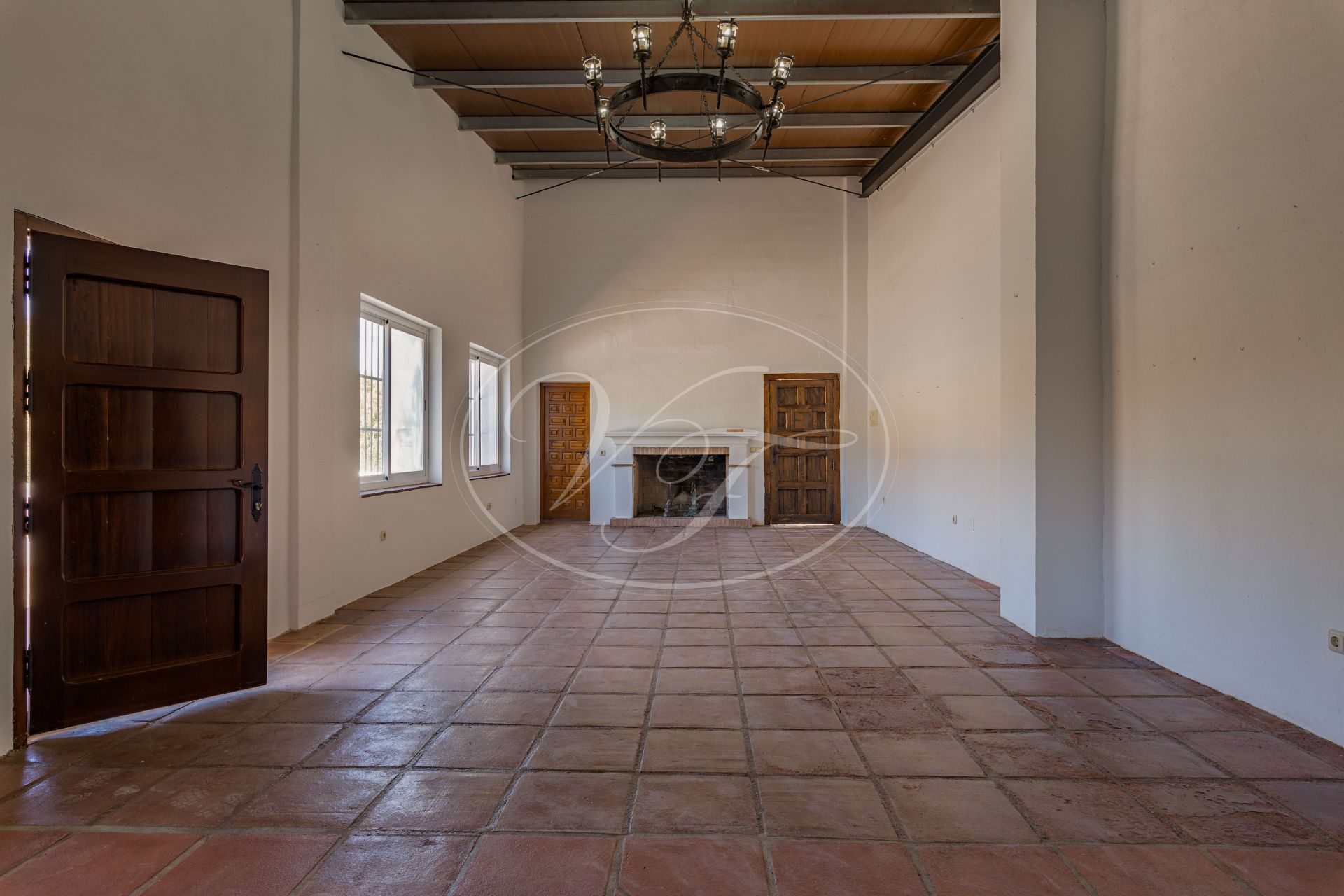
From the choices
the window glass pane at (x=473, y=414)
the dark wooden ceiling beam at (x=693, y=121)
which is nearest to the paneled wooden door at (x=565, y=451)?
the window glass pane at (x=473, y=414)

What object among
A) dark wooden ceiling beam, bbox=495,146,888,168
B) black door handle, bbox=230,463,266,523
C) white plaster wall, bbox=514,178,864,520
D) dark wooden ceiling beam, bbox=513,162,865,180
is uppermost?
dark wooden ceiling beam, bbox=513,162,865,180

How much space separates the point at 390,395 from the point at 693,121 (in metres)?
3.82

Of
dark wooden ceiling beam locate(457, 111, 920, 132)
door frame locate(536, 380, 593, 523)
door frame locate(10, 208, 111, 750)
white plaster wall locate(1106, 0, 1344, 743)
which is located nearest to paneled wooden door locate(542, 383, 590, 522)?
door frame locate(536, 380, 593, 523)

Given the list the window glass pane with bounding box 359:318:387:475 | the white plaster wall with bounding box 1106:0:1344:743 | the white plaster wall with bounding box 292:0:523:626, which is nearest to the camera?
the white plaster wall with bounding box 1106:0:1344:743

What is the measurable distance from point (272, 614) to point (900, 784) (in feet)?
10.7

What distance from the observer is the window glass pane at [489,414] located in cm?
725

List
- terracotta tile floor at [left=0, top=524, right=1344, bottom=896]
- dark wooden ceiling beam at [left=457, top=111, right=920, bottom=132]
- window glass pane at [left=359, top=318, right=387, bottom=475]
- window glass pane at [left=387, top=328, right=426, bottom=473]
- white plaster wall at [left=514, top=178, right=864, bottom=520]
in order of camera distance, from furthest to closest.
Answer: white plaster wall at [left=514, top=178, right=864, bottom=520]
dark wooden ceiling beam at [left=457, top=111, right=920, bottom=132]
window glass pane at [left=387, top=328, right=426, bottom=473]
window glass pane at [left=359, top=318, right=387, bottom=475]
terracotta tile floor at [left=0, top=524, right=1344, bottom=896]

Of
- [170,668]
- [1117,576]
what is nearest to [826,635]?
[1117,576]

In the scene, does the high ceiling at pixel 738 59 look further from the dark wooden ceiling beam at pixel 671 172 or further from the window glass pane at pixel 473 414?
the window glass pane at pixel 473 414

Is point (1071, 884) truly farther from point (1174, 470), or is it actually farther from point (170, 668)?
point (170, 668)

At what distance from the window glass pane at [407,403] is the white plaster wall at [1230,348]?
4.90 m

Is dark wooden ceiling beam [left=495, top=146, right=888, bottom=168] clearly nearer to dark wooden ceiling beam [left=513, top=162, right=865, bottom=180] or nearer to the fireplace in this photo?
dark wooden ceiling beam [left=513, top=162, right=865, bottom=180]

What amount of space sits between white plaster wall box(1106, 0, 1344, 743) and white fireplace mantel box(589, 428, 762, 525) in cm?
480

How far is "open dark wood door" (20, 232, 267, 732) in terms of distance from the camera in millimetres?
2322
